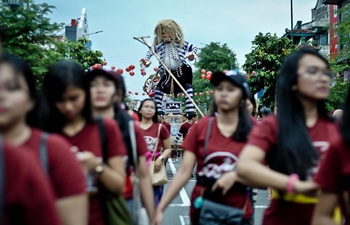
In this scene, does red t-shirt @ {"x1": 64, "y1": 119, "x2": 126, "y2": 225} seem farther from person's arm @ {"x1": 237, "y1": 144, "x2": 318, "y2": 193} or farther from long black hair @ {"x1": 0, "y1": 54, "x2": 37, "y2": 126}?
person's arm @ {"x1": 237, "y1": 144, "x2": 318, "y2": 193}

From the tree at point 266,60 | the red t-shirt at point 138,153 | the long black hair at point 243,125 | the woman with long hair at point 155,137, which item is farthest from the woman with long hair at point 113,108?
the tree at point 266,60

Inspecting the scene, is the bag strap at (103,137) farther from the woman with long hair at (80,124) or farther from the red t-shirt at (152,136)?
the red t-shirt at (152,136)

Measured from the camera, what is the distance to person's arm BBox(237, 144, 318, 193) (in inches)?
142

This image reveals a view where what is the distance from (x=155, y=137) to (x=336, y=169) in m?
6.18

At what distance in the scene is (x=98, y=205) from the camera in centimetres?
425

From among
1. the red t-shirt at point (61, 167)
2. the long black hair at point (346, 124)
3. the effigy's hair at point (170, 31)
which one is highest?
the effigy's hair at point (170, 31)

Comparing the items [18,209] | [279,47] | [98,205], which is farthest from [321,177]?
[279,47]

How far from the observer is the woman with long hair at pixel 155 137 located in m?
8.88

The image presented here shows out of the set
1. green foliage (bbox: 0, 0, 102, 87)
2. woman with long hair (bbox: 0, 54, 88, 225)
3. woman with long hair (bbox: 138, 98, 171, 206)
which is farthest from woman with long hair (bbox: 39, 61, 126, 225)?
green foliage (bbox: 0, 0, 102, 87)

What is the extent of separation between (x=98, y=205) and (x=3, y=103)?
76.2 inches

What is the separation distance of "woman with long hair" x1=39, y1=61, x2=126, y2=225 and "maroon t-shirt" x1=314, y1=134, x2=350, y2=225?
4.79 ft

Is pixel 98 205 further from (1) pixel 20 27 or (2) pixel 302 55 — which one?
(1) pixel 20 27

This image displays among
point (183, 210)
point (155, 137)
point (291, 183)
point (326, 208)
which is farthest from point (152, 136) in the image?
point (326, 208)

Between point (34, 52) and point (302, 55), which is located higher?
point (34, 52)
